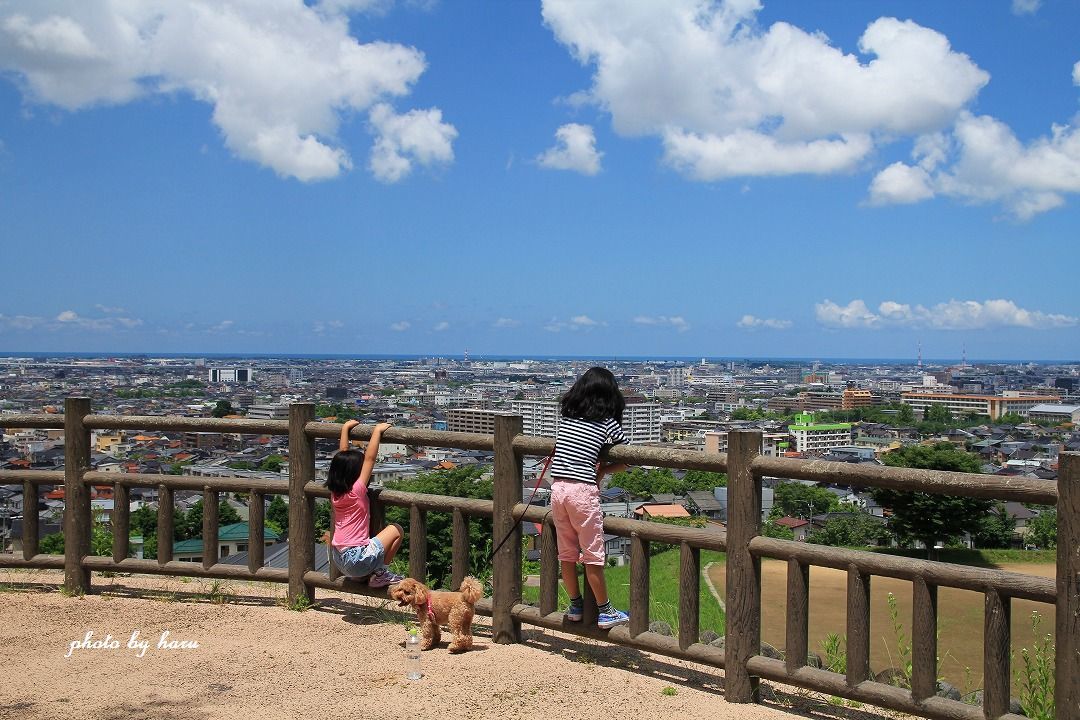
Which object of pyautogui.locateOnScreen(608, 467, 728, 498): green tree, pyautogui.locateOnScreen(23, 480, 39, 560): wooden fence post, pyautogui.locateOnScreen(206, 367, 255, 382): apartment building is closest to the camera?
pyautogui.locateOnScreen(23, 480, 39, 560): wooden fence post

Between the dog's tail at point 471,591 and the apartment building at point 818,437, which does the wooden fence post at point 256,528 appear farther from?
the apartment building at point 818,437

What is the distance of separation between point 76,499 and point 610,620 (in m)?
→ 4.58

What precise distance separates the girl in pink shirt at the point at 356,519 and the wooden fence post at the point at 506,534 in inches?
34.2

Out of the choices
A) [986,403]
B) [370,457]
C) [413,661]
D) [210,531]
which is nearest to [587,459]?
[413,661]

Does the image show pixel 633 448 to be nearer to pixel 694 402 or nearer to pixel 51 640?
pixel 51 640

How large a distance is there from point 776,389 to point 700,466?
181 metres

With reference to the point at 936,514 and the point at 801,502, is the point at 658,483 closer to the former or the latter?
the point at 801,502

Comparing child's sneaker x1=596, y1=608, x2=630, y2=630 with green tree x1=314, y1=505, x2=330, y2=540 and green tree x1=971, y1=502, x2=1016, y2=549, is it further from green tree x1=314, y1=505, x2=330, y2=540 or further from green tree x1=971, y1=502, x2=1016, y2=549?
green tree x1=971, y1=502, x2=1016, y2=549

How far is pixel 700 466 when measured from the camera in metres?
4.87

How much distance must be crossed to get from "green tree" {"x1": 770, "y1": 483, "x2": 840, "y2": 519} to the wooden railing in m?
46.1

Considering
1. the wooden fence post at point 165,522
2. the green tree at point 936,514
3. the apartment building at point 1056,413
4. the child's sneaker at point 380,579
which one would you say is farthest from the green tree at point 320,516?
the apartment building at point 1056,413

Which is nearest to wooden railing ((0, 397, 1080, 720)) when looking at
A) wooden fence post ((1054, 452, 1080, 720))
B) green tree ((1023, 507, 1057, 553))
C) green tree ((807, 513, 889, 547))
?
wooden fence post ((1054, 452, 1080, 720))

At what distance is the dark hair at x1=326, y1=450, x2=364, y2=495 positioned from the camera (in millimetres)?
5922

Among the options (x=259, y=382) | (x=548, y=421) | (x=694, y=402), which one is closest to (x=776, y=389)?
(x=694, y=402)
